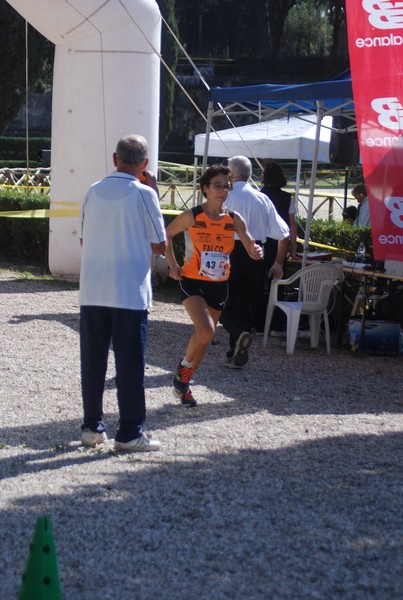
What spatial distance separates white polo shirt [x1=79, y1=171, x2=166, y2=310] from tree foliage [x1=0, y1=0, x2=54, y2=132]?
831 inches

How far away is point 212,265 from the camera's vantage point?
755cm

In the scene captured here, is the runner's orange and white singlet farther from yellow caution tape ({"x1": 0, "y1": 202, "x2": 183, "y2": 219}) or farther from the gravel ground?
yellow caution tape ({"x1": 0, "y1": 202, "x2": 183, "y2": 219})

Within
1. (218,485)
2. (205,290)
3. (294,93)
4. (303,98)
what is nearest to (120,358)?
(218,485)

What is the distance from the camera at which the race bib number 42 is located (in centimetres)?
754

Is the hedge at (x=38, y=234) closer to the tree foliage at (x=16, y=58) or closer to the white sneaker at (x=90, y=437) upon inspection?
the white sneaker at (x=90, y=437)

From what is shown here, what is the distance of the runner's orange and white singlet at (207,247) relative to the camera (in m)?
7.53

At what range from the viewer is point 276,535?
15.9 ft

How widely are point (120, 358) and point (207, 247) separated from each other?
177 centimetres

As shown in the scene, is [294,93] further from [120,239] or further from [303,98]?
[120,239]

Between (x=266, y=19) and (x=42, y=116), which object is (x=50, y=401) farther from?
(x=266, y=19)

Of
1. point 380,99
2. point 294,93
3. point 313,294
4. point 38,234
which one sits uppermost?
point 294,93

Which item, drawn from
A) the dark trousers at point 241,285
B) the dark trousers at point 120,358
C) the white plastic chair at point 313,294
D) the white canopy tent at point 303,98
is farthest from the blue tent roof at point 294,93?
the dark trousers at point 120,358

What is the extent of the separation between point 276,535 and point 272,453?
154 centimetres

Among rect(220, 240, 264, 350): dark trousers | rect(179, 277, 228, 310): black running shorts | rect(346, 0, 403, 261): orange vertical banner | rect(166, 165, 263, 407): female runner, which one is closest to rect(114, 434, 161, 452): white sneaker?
rect(166, 165, 263, 407): female runner
